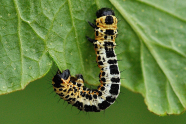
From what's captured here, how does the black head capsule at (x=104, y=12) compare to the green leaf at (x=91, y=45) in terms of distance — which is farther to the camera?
the black head capsule at (x=104, y=12)

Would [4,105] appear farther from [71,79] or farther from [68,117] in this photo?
[71,79]

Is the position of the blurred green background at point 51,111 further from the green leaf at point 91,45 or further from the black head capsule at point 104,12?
the black head capsule at point 104,12

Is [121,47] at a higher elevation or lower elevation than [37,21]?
lower

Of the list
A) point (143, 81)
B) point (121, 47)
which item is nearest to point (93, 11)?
point (121, 47)

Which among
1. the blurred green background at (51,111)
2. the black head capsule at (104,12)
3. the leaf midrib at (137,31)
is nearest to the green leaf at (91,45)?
the leaf midrib at (137,31)

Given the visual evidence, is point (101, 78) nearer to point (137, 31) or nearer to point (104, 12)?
point (137, 31)

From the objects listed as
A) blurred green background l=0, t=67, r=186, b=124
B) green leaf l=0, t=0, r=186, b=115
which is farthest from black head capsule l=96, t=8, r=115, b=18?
blurred green background l=0, t=67, r=186, b=124

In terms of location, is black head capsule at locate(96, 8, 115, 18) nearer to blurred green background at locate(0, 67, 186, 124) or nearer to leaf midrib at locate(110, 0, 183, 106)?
leaf midrib at locate(110, 0, 183, 106)
